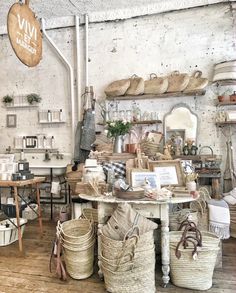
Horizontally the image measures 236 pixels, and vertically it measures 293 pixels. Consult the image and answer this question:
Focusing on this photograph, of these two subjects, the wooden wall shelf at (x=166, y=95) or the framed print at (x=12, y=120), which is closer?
the wooden wall shelf at (x=166, y=95)

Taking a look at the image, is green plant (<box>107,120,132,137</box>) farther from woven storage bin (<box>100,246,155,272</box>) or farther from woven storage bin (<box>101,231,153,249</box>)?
woven storage bin (<box>100,246,155,272</box>)

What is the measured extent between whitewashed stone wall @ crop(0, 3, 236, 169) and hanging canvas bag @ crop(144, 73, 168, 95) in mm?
210

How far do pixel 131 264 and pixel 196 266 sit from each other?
583mm

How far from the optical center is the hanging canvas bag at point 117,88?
4.17 meters

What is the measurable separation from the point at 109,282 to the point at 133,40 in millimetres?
3523

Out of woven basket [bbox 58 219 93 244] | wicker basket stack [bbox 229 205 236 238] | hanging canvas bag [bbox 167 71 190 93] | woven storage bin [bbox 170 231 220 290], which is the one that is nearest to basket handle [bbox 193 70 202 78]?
hanging canvas bag [bbox 167 71 190 93]

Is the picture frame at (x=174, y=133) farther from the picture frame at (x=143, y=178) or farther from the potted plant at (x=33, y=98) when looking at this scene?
the potted plant at (x=33, y=98)

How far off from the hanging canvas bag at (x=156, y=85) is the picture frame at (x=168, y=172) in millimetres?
1440

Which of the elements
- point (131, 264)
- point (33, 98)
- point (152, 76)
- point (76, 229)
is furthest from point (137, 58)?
point (131, 264)

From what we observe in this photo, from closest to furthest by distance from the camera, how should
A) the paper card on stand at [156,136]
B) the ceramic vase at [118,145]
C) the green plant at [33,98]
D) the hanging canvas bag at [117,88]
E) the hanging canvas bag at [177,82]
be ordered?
the ceramic vase at [118,145] → the hanging canvas bag at [177,82] → the paper card on stand at [156,136] → the hanging canvas bag at [117,88] → the green plant at [33,98]

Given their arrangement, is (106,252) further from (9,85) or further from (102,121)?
→ (9,85)

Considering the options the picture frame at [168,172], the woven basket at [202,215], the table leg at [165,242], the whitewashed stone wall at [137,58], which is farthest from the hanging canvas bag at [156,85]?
the table leg at [165,242]

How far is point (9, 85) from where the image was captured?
16.5 feet

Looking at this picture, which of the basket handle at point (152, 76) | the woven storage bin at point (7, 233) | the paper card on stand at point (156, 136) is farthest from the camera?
the basket handle at point (152, 76)
